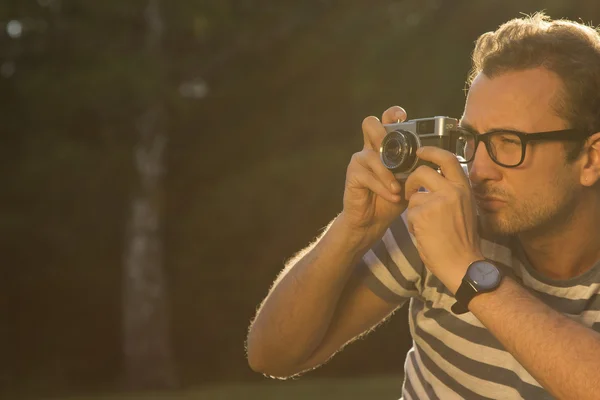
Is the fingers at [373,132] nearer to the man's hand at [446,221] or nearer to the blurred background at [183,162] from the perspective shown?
the man's hand at [446,221]

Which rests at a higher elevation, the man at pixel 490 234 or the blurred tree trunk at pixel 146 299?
the man at pixel 490 234

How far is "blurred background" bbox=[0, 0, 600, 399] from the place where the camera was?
39.4 feet

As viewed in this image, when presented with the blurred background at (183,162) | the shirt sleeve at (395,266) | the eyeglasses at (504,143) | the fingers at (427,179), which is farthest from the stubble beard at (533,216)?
the blurred background at (183,162)

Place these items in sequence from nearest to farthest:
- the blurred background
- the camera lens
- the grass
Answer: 1. the camera lens
2. the grass
3. the blurred background

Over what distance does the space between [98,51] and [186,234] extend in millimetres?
3608

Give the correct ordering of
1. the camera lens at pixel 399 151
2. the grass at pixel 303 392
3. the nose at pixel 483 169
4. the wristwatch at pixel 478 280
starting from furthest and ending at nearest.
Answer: the grass at pixel 303 392 < the nose at pixel 483 169 < the camera lens at pixel 399 151 < the wristwatch at pixel 478 280

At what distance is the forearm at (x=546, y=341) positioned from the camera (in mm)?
2412

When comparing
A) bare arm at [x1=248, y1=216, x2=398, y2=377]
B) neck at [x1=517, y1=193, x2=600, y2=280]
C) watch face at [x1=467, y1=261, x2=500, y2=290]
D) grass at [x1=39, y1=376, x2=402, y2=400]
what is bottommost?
grass at [x1=39, y1=376, x2=402, y2=400]

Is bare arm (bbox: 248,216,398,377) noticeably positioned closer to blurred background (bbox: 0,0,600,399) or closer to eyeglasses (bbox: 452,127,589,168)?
eyeglasses (bbox: 452,127,589,168)

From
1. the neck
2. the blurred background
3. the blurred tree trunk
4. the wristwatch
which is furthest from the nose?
the blurred tree trunk

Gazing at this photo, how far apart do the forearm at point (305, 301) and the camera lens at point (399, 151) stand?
0.83 feet

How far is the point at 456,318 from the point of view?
2922mm

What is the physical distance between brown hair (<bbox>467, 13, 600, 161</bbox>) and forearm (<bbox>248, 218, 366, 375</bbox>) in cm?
66

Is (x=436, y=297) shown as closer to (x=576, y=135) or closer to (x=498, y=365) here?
(x=498, y=365)
